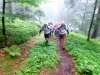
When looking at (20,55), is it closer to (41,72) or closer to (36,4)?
(41,72)

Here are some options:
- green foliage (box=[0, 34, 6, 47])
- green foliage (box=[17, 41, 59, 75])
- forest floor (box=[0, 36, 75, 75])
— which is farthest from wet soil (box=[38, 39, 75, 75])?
green foliage (box=[0, 34, 6, 47])

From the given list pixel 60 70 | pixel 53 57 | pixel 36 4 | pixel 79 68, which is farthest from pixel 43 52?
pixel 36 4

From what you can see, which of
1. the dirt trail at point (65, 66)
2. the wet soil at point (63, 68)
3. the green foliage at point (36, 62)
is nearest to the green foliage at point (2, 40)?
the green foliage at point (36, 62)

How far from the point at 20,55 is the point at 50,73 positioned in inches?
105

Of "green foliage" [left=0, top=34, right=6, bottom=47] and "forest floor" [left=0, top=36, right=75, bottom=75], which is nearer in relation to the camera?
"forest floor" [left=0, top=36, right=75, bottom=75]

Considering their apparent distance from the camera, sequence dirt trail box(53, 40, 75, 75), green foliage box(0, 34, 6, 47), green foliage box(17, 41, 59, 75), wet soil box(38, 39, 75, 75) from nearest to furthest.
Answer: green foliage box(17, 41, 59, 75)
wet soil box(38, 39, 75, 75)
dirt trail box(53, 40, 75, 75)
green foliage box(0, 34, 6, 47)

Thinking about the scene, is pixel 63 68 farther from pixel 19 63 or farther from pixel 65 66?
pixel 19 63

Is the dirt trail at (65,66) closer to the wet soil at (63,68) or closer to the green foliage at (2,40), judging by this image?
the wet soil at (63,68)

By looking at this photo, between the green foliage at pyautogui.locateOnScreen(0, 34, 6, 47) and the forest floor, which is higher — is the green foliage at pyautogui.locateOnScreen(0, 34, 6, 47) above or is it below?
above

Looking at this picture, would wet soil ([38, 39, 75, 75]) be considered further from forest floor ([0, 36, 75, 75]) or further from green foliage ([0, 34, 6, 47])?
green foliage ([0, 34, 6, 47])

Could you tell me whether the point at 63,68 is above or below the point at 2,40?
below

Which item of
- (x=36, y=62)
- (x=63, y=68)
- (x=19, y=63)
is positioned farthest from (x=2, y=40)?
(x=63, y=68)

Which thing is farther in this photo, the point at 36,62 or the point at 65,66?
the point at 65,66

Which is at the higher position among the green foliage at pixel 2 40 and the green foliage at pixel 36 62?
the green foliage at pixel 2 40
